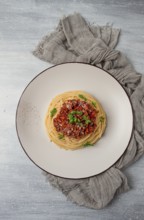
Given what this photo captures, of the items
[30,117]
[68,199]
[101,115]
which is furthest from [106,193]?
[30,117]

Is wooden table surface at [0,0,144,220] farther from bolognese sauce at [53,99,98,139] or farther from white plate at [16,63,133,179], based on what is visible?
bolognese sauce at [53,99,98,139]

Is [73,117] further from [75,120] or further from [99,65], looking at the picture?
[99,65]

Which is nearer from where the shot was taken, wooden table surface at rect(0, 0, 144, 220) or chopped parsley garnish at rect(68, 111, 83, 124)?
chopped parsley garnish at rect(68, 111, 83, 124)

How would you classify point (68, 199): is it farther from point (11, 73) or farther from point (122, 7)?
point (122, 7)

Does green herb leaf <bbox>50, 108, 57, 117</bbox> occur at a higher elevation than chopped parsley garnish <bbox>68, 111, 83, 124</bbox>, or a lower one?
lower

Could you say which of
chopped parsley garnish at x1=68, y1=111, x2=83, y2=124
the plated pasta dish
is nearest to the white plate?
the plated pasta dish

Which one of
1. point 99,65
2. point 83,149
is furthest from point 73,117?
point 99,65
